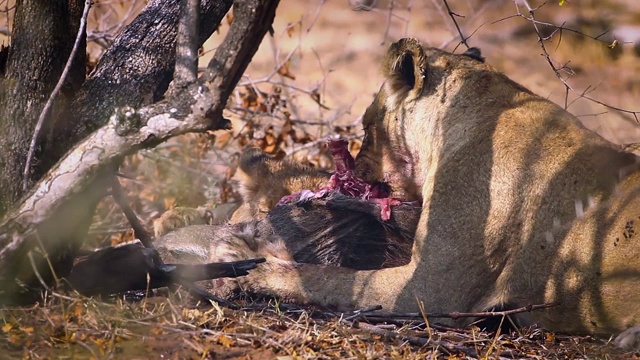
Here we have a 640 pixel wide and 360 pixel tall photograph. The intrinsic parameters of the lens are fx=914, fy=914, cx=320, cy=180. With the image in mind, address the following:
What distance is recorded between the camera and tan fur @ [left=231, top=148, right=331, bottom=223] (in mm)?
5191

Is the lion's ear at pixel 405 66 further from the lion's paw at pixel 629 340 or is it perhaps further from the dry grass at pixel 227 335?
the lion's paw at pixel 629 340

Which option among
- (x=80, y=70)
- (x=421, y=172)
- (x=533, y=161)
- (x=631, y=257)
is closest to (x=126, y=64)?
(x=80, y=70)

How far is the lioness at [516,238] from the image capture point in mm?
4219

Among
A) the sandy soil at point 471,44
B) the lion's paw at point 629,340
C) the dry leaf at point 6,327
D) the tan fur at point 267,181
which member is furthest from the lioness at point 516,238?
the sandy soil at point 471,44

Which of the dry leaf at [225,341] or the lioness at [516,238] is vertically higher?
the lioness at [516,238]

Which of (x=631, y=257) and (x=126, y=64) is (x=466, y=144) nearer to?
(x=631, y=257)

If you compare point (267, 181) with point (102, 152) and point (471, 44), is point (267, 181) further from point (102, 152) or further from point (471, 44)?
point (471, 44)

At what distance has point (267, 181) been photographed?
5.25 metres

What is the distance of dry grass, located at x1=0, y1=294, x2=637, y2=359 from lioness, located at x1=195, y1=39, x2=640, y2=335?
Answer: 0.26 m

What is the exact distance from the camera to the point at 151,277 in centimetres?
388

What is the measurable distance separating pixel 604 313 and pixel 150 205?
3830 millimetres

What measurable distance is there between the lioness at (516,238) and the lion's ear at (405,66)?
0.44 meters

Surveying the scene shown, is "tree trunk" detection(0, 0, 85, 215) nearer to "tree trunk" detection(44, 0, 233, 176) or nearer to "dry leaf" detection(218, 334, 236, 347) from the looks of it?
"tree trunk" detection(44, 0, 233, 176)

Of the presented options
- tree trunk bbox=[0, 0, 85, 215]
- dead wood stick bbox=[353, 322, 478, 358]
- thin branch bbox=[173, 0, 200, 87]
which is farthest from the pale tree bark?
dead wood stick bbox=[353, 322, 478, 358]
